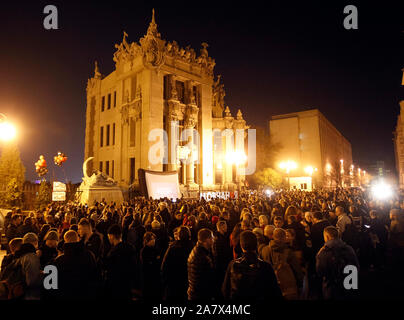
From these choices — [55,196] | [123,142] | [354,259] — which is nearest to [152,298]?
[354,259]

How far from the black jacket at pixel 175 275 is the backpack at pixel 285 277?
155 cm

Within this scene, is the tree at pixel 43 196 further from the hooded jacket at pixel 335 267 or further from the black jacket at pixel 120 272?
the hooded jacket at pixel 335 267

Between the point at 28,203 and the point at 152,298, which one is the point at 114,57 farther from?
the point at 152,298

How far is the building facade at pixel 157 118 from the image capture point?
1246 inches

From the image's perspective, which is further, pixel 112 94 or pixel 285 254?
pixel 112 94

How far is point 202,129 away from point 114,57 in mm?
16463

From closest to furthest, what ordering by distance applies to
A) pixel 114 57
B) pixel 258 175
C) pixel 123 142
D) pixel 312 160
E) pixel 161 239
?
pixel 161 239 < pixel 123 142 < pixel 114 57 < pixel 258 175 < pixel 312 160

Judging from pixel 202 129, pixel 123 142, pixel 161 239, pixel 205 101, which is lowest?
pixel 161 239

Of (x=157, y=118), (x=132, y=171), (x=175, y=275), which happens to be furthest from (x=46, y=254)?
(x=132, y=171)

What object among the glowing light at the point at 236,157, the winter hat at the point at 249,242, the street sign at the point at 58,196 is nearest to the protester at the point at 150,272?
the winter hat at the point at 249,242

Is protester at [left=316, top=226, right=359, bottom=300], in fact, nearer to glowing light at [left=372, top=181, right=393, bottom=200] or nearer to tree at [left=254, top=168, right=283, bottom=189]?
glowing light at [left=372, top=181, right=393, bottom=200]
